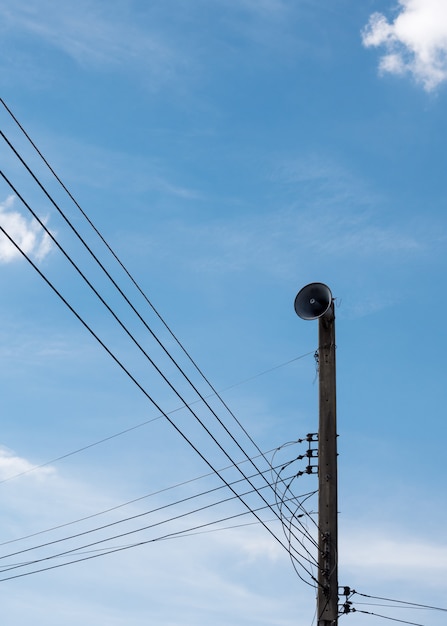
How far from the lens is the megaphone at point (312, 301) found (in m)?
15.0

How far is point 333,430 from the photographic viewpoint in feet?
46.5

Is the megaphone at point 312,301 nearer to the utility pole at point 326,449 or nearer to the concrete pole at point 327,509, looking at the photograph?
the utility pole at point 326,449

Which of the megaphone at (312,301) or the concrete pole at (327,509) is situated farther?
the megaphone at (312,301)

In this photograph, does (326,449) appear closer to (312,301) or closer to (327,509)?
(327,509)

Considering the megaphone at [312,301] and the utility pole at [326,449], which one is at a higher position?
the megaphone at [312,301]

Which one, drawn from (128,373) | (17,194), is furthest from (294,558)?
(17,194)

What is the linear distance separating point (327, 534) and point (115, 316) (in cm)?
512

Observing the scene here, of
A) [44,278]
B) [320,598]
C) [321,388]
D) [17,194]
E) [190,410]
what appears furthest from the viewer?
[321,388]

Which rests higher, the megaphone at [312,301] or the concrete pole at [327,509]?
the megaphone at [312,301]

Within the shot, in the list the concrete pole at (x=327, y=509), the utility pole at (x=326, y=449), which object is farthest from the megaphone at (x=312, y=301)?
the concrete pole at (x=327, y=509)

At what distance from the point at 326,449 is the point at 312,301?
2.38 metres

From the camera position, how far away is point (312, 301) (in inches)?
593

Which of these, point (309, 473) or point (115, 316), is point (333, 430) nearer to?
point (309, 473)

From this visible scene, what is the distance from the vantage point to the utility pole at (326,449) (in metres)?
13.7
